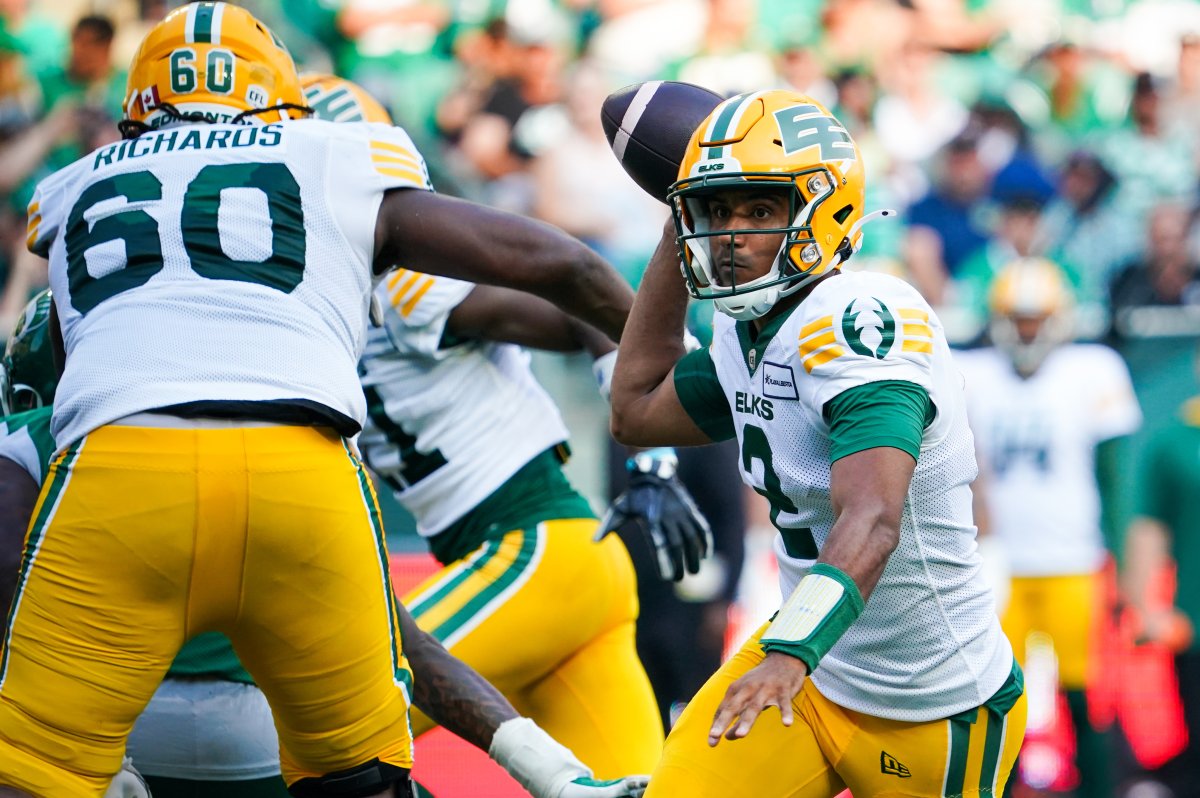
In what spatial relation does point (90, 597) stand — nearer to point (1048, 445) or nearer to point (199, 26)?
point (199, 26)

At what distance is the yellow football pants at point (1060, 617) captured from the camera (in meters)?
6.64

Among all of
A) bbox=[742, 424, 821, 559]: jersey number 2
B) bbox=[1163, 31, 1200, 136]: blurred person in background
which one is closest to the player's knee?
bbox=[742, 424, 821, 559]: jersey number 2

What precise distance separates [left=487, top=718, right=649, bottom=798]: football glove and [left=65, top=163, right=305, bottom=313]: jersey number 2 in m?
1.12

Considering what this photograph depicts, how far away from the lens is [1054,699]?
672 centimetres

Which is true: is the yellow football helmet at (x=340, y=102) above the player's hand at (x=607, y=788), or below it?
above

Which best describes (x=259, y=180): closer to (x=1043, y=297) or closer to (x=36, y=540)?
(x=36, y=540)

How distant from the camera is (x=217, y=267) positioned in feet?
9.31

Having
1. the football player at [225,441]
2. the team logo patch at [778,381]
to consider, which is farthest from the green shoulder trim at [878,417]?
the football player at [225,441]

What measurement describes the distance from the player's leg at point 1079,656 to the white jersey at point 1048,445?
11 cm

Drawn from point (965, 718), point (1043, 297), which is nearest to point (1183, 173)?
point (1043, 297)

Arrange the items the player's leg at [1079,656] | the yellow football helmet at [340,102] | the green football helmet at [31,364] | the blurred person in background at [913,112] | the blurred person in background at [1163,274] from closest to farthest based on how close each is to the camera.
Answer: the green football helmet at [31,364] → the yellow football helmet at [340,102] → the player's leg at [1079,656] → the blurred person in background at [1163,274] → the blurred person in background at [913,112]

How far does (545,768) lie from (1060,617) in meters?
4.09

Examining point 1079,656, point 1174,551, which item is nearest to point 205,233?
point 1079,656

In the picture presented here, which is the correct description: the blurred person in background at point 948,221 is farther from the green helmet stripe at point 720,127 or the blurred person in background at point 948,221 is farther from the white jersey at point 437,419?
the green helmet stripe at point 720,127
